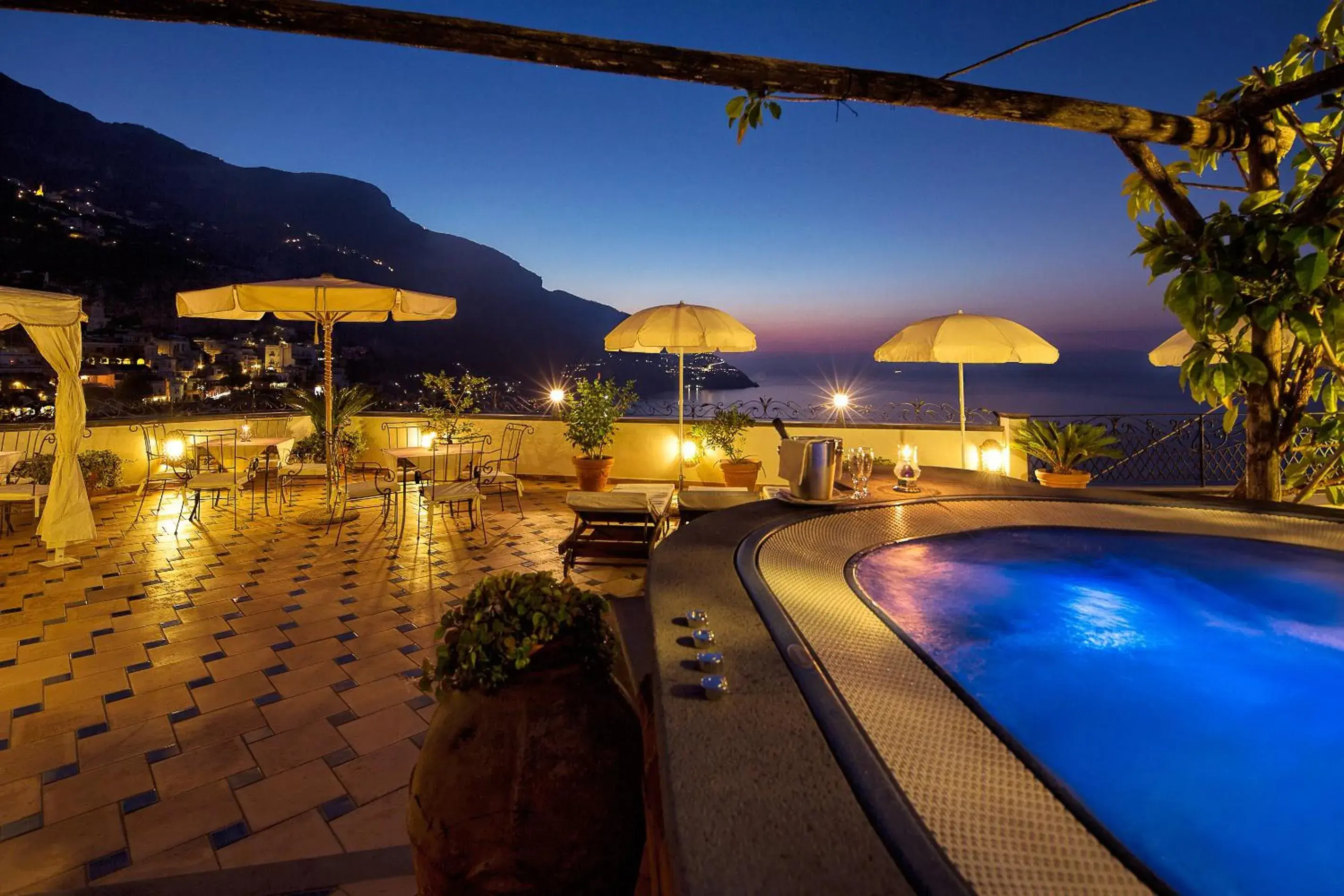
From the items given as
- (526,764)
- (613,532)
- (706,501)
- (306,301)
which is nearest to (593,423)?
(613,532)

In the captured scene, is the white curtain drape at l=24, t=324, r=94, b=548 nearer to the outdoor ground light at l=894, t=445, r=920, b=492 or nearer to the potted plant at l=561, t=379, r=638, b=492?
the potted plant at l=561, t=379, r=638, b=492

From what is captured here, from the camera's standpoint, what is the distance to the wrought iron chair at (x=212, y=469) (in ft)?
19.8

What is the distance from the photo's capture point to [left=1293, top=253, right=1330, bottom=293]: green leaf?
8.36 feet

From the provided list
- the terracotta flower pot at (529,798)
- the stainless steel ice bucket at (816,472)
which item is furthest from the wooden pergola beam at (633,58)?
the terracotta flower pot at (529,798)

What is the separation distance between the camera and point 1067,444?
23.6 feet

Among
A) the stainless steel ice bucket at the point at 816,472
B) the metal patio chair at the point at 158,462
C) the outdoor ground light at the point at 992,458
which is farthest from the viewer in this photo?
the metal patio chair at the point at 158,462

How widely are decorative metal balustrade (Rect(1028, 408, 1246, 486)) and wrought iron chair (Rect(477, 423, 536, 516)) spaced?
19.4 ft

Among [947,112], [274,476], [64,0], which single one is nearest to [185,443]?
[274,476]

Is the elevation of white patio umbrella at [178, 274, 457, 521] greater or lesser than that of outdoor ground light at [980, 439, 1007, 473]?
greater

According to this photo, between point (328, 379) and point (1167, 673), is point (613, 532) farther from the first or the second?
point (328, 379)

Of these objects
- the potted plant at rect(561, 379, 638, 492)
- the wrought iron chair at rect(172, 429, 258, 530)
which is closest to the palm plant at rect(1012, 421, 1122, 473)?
the potted plant at rect(561, 379, 638, 492)

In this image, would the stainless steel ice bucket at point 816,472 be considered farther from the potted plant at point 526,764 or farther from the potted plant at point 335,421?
the potted plant at point 335,421

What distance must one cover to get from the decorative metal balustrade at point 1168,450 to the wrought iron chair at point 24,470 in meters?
9.79

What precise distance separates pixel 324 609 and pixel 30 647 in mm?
1386
